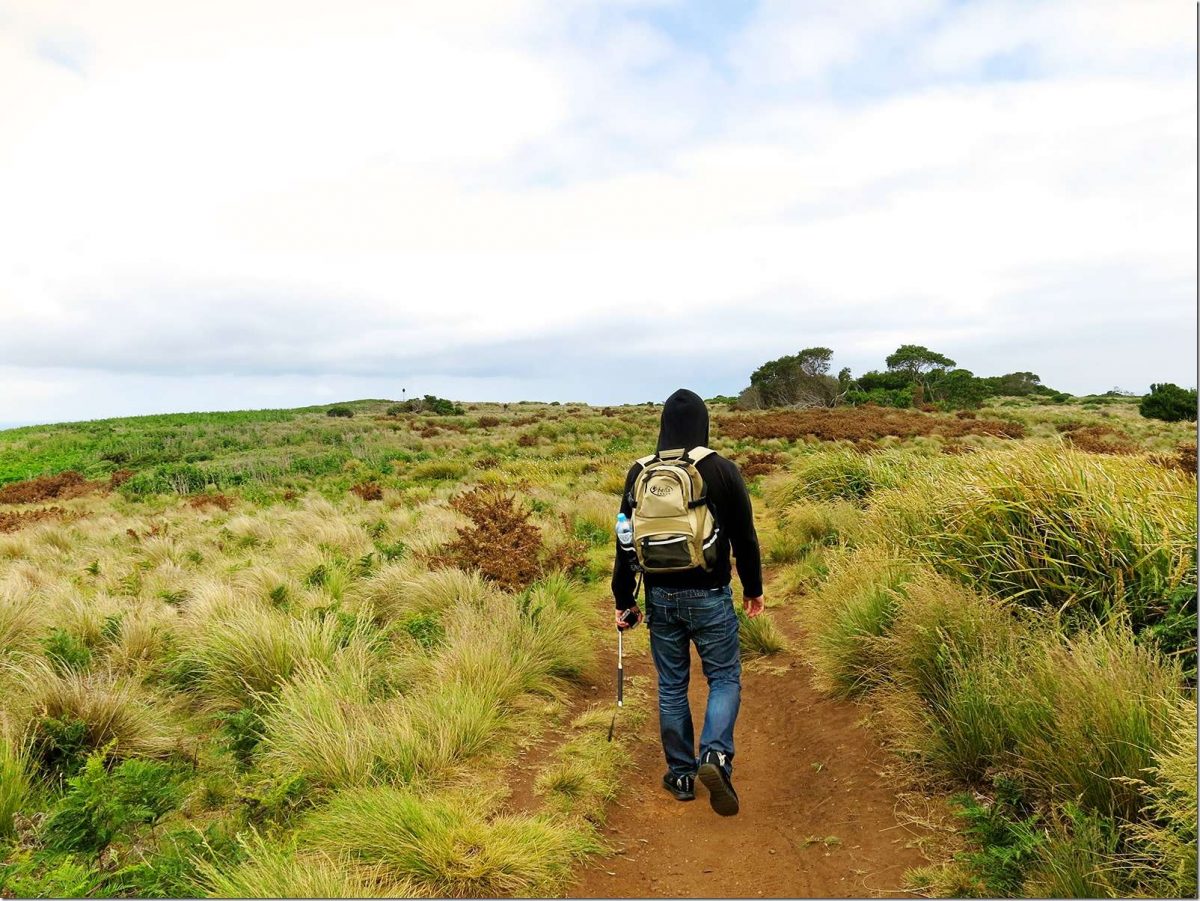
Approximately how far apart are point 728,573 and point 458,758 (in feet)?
7.11

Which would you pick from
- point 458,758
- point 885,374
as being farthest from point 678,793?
point 885,374

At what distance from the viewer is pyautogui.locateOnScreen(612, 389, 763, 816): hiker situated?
4.07 metres

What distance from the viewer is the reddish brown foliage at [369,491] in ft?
57.1

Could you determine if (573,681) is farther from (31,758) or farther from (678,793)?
(31,758)

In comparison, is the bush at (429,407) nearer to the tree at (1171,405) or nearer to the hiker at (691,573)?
the tree at (1171,405)

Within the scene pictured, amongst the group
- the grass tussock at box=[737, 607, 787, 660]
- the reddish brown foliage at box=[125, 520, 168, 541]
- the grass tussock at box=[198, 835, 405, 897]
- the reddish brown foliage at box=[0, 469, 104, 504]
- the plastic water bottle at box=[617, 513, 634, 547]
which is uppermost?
the plastic water bottle at box=[617, 513, 634, 547]

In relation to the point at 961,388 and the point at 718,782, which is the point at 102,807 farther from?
the point at 961,388

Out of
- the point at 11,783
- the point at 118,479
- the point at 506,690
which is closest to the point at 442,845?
the point at 506,690

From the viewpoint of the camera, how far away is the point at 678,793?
4.44 m

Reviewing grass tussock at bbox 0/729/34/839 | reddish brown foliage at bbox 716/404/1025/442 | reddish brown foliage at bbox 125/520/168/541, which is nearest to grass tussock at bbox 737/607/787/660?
grass tussock at bbox 0/729/34/839

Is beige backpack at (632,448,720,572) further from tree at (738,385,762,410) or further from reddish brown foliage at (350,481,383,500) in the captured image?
tree at (738,385,762,410)

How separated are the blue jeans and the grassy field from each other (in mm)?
590

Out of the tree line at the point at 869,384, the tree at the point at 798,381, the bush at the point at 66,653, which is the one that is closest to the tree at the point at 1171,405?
the tree line at the point at 869,384

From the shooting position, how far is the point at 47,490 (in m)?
22.3
